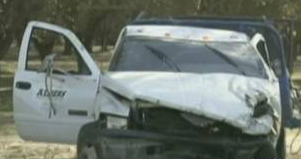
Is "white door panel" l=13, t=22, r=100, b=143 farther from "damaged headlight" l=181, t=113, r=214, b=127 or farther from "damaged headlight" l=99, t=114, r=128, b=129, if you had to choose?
"damaged headlight" l=181, t=113, r=214, b=127

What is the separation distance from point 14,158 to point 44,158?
426mm

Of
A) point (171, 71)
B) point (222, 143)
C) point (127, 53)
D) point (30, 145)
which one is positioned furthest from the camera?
point (30, 145)

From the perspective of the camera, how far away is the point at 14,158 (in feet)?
33.4

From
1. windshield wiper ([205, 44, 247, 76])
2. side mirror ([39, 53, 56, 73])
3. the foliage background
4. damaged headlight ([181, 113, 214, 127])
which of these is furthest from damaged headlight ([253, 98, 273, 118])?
the foliage background

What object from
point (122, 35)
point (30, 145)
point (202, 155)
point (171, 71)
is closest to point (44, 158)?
point (30, 145)

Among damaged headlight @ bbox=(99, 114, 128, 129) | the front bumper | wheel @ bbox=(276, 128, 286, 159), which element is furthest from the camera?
wheel @ bbox=(276, 128, 286, 159)

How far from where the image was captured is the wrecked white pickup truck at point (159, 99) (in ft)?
23.5

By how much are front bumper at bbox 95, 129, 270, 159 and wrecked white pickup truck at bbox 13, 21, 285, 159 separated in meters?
0.01

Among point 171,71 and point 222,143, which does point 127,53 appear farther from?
point 222,143

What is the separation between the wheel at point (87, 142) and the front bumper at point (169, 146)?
0.34 ft

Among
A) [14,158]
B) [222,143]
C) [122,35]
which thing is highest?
[122,35]

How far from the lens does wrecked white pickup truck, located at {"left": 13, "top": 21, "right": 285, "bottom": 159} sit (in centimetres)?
716

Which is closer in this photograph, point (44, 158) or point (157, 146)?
point (157, 146)

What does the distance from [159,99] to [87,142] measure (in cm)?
94
